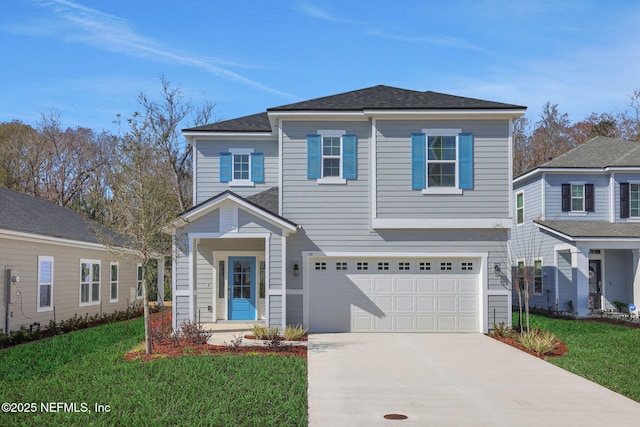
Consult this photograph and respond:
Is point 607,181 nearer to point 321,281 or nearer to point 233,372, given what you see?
point 321,281

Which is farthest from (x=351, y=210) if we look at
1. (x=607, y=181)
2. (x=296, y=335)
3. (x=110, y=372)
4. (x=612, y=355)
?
(x=607, y=181)

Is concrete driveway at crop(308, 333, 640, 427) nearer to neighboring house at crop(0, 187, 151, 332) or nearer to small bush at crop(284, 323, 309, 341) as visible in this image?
small bush at crop(284, 323, 309, 341)

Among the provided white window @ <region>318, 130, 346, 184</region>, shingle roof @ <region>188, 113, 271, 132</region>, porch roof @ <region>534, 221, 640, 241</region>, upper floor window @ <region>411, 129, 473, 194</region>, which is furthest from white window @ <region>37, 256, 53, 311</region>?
porch roof @ <region>534, 221, 640, 241</region>

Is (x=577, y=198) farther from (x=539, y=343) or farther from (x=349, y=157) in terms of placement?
(x=539, y=343)

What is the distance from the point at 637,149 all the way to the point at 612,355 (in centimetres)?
1474

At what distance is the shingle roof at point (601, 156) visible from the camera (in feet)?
80.8

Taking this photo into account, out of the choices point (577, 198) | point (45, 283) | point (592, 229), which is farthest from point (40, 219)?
point (577, 198)

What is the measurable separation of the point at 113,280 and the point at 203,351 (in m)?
12.3

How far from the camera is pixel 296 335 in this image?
16.0m

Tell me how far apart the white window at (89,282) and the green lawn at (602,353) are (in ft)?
48.0

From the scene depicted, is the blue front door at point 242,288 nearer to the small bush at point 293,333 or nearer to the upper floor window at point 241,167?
the upper floor window at point 241,167

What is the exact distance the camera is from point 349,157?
18.0m

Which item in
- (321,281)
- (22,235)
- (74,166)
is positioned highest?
(74,166)

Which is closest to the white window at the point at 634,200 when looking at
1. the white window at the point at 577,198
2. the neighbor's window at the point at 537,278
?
the white window at the point at 577,198
